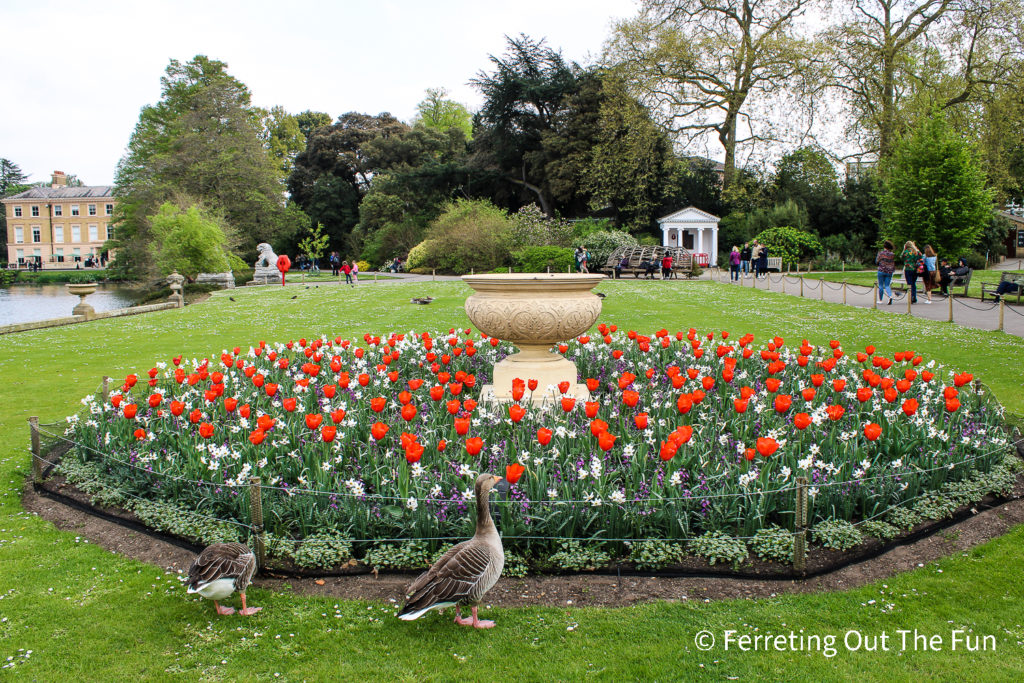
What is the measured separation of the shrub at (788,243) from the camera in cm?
3431

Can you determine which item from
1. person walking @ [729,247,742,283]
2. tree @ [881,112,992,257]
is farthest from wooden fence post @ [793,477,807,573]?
person walking @ [729,247,742,283]

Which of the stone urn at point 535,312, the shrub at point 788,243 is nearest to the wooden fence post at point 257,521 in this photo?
the stone urn at point 535,312

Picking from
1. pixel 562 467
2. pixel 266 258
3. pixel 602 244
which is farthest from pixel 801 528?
pixel 266 258

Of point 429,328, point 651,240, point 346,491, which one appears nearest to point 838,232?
point 651,240

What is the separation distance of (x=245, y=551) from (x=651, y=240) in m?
35.4

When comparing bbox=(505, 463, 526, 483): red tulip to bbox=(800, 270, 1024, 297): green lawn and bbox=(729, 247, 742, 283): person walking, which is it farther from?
bbox=(729, 247, 742, 283): person walking

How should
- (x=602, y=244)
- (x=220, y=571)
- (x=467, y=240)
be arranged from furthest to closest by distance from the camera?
1. (x=467, y=240)
2. (x=602, y=244)
3. (x=220, y=571)

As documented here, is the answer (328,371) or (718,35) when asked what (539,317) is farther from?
(718,35)

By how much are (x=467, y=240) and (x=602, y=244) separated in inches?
285

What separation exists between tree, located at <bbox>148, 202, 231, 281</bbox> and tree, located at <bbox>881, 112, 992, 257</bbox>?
31843 millimetres

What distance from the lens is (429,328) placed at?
50.9 ft

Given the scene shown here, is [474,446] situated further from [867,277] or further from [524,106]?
[524,106]

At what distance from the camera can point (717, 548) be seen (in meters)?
4.15

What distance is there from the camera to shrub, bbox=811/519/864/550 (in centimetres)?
428
